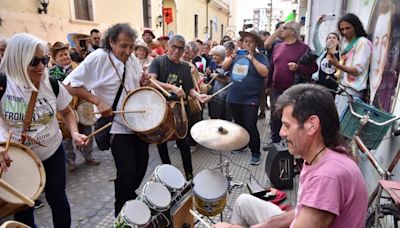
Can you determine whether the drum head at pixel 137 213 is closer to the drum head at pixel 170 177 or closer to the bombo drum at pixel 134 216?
the bombo drum at pixel 134 216

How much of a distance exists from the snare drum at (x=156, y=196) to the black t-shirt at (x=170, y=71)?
5.38 ft

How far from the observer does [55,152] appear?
2.25 metres

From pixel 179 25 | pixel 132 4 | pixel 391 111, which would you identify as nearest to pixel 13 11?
pixel 132 4

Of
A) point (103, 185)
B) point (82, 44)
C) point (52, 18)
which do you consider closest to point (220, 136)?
point (103, 185)

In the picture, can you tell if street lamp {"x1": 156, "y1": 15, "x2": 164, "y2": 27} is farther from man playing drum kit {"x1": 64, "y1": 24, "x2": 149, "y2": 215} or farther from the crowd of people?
man playing drum kit {"x1": 64, "y1": 24, "x2": 149, "y2": 215}

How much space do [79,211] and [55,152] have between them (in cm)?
127

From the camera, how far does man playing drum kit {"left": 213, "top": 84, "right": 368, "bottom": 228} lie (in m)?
1.25

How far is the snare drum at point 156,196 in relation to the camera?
213 cm

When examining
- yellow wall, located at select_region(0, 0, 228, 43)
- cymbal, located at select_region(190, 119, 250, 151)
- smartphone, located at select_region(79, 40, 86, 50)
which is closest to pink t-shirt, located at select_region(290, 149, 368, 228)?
cymbal, located at select_region(190, 119, 250, 151)

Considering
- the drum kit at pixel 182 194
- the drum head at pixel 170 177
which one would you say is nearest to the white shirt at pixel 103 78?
the drum head at pixel 170 177

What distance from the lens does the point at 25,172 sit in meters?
1.94

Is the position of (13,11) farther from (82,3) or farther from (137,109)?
(137,109)

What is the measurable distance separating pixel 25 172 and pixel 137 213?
0.76 meters

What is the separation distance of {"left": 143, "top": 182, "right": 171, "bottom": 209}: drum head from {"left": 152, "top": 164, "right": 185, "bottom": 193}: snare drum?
2.2 inches
